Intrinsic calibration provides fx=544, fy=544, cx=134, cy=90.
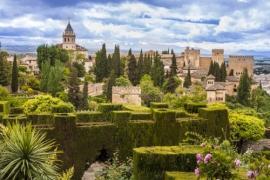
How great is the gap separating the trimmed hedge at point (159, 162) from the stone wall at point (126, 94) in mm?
53014

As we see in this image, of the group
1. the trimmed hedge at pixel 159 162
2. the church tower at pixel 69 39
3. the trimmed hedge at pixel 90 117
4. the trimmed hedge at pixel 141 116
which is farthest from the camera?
the church tower at pixel 69 39

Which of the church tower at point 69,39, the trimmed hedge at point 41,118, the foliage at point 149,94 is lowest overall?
the foliage at point 149,94

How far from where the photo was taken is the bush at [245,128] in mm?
27516

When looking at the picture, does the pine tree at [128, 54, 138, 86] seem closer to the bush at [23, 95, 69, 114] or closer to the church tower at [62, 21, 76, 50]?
the bush at [23, 95, 69, 114]

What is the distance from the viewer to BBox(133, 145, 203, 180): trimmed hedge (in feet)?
46.5

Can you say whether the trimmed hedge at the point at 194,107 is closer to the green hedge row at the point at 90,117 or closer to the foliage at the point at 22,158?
the green hedge row at the point at 90,117

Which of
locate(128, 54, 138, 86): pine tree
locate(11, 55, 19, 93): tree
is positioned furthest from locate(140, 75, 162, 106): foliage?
locate(11, 55, 19, 93): tree

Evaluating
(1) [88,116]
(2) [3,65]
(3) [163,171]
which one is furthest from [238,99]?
(3) [163,171]

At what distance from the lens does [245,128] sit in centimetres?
2775

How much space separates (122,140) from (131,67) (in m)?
66.7

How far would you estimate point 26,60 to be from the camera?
406ft

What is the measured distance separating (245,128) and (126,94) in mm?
40395

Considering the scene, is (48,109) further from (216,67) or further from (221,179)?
(216,67)

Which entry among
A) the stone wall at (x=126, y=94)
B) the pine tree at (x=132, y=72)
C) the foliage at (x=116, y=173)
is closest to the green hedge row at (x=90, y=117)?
the foliage at (x=116, y=173)
